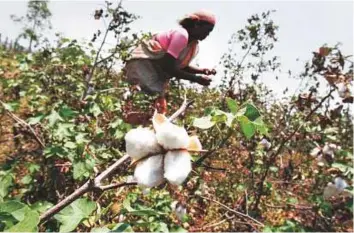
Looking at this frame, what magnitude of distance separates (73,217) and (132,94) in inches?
74.8

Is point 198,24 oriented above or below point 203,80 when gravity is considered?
above

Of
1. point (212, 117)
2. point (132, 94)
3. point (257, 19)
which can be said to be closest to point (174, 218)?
point (132, 94)

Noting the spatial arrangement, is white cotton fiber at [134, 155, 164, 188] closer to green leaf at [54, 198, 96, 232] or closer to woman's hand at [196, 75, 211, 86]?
green leaf at [54, 198, 96, 232]

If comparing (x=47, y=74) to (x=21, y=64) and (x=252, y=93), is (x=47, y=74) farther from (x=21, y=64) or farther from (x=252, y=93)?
(x=252, y=93)

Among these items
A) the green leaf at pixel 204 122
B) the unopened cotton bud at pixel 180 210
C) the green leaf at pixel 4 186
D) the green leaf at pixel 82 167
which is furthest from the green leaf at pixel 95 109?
the green leaf at pixel 204 122

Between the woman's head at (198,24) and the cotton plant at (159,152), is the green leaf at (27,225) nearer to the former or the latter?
the cotton plant at (159,152)

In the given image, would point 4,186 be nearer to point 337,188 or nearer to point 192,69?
point 192,69

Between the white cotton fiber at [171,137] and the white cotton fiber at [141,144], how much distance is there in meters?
0.01

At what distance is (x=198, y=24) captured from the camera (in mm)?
1760

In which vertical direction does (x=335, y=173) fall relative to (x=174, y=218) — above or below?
above

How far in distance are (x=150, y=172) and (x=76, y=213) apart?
0.41 metres

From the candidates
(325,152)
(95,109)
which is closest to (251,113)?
(95,109)

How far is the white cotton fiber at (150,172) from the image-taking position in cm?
76

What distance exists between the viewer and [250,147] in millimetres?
3881
